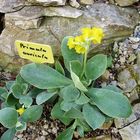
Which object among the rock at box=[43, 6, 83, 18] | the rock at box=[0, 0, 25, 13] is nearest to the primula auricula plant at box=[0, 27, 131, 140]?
the rock at box=[43, 6, 83, 18]

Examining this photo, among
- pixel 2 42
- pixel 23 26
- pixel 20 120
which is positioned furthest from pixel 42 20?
pixel 20 120

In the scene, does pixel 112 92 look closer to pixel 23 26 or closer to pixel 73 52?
pixel 73 52

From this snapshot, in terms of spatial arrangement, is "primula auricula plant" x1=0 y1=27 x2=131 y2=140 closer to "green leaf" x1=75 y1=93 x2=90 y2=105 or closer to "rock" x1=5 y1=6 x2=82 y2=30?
"green leaf" x1=75 y1=93 x2=90 y2=105

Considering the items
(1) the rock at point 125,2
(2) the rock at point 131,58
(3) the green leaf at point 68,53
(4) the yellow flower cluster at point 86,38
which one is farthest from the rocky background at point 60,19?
(4) the yellow flower cluster at point 86,38

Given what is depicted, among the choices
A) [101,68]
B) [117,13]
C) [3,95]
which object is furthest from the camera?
[117,13]

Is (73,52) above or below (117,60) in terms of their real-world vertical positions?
above

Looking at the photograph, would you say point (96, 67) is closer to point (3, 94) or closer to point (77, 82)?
point (77, 82)

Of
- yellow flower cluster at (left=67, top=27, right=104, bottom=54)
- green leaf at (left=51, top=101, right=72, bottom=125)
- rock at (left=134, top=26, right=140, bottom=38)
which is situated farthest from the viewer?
rock at (left=134, top=26, right=140, bottom=38)
